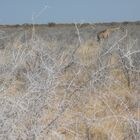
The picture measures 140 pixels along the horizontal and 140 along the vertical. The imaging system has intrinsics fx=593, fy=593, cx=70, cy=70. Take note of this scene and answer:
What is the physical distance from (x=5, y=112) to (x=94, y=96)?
1.49 meters

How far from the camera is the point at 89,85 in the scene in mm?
6117

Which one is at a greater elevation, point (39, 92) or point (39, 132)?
point (39, 92)

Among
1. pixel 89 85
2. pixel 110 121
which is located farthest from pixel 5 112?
pixel 110 121

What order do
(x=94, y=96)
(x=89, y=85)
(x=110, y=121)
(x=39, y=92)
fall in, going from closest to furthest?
(x=39, y=92) < (x=89, y=85) < (x=94, y=96) < (x=110, y=121)

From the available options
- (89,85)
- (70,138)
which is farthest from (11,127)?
(70,138)

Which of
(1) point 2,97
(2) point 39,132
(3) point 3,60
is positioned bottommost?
(2) point 39,132

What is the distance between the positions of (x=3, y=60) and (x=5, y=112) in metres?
1.90

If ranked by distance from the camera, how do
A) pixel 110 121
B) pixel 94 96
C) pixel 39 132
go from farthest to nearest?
1. pixel 110 121
2. pixel 94 96
3. pixel 39 132

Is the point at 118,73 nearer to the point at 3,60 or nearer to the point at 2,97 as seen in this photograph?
the point at 3,60

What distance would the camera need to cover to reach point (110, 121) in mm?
7465

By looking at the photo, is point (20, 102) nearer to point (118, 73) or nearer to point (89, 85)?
point (89, 85)

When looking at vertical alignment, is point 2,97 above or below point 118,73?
below

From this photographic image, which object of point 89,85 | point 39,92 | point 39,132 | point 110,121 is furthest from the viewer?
point 110,121

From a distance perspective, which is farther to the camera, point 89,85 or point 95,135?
point 95,135
